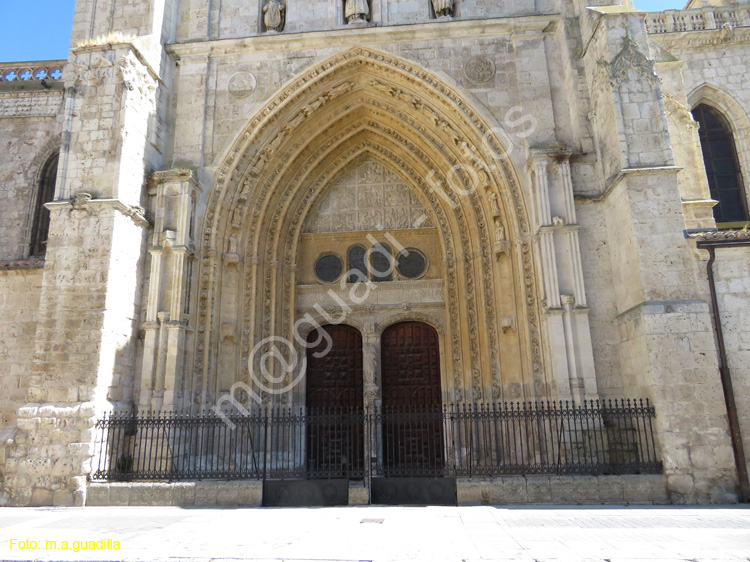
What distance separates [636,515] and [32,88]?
1527 centimetres

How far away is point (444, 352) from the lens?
11070mm

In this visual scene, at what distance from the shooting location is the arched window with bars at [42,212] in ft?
40.1

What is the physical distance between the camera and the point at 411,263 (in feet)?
38.7

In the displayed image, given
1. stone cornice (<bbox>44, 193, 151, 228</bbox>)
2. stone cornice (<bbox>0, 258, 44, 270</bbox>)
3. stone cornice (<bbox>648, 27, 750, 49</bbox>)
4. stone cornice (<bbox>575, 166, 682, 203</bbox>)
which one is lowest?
stone cornice (<bbox>0, 258, 44, 270</bbox>)

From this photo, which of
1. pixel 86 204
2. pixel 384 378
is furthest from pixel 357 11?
pixel 384 378

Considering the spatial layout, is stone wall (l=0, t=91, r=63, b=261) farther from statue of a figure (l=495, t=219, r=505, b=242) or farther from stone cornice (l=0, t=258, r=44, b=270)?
statue of a figure (l=495, t=219, r=505, b=242)

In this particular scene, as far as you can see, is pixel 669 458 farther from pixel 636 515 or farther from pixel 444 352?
pixel 444 352

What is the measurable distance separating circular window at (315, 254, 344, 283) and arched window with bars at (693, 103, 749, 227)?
862cm

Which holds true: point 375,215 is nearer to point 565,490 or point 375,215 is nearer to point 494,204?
point 494,204

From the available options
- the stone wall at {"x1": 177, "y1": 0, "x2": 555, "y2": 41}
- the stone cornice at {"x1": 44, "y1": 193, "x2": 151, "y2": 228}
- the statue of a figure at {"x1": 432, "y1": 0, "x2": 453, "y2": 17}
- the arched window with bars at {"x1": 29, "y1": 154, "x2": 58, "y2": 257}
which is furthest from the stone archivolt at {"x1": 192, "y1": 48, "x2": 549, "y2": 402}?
the arched window with bars at {"x1": 29, "y1": 154, "x2": 58, "y2": 257}

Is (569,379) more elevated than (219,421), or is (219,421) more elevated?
(569,379)

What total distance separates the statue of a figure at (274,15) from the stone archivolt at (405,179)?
1.52m

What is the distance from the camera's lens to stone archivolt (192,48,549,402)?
998 centimetres

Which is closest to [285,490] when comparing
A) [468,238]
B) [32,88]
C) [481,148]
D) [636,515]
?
[636,515]
